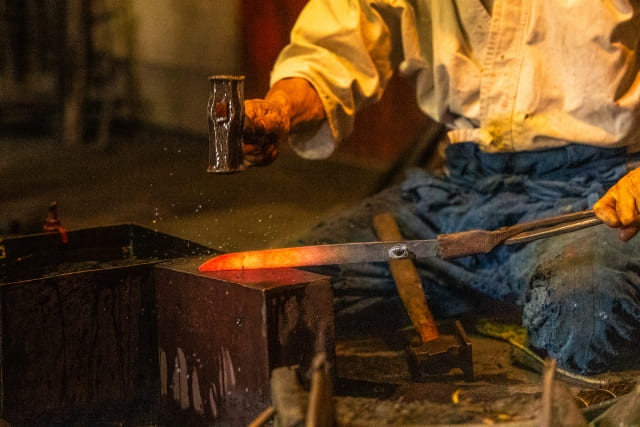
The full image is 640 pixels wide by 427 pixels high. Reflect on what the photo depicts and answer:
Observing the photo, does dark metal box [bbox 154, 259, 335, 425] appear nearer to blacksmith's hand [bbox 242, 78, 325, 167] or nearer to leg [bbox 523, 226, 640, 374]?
blacksmith's hand [bbox 242, 78, 325, 167]

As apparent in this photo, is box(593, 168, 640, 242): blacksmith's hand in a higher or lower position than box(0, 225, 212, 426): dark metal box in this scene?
higher

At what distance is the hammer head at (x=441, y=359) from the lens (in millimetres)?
2143

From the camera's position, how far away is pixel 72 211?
15.2ft

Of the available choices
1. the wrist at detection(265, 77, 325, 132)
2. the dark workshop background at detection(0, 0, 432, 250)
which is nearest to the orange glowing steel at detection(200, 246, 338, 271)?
the wrist at detection(265, 77, 325, 132)

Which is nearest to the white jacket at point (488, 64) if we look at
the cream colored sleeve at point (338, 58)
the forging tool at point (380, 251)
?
the cream colored sleeve at point (338, 58)

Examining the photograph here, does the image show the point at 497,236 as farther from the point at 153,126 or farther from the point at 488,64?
the point at 153,126

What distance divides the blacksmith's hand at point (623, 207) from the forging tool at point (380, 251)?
0.13 feet

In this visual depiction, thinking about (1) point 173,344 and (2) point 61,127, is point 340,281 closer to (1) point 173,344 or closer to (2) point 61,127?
(1) point 173,344

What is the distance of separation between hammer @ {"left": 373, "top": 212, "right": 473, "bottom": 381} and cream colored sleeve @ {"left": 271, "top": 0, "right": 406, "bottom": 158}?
1.80 ft

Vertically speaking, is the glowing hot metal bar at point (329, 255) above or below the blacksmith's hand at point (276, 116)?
below

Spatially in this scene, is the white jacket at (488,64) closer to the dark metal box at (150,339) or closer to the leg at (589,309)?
the leg at (589,309)

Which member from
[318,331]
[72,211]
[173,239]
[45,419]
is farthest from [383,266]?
[72,211]

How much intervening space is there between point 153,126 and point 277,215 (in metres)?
2.85

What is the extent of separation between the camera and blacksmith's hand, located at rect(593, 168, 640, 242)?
6.28 ft
